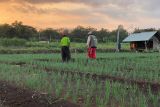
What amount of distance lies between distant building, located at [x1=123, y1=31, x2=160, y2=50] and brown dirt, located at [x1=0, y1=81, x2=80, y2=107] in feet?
136

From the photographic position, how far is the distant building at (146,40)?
163ft

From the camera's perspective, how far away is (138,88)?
8984mm

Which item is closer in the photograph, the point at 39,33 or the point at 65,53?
the point at 65,53

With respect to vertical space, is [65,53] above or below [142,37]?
below

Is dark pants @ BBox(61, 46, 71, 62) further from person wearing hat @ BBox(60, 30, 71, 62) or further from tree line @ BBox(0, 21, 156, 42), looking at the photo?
tree line @ BBox(0, 21, 156, 42)

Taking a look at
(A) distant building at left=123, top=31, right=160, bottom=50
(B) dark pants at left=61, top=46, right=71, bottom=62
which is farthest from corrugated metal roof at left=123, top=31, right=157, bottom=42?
(B) dark pants at left=61, top=46, right=71, bottom=62

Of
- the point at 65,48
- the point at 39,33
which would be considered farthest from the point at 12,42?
the point at 65,48

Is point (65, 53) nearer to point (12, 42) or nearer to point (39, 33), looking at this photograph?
point (12, 42)

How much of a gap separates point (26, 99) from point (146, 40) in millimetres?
42397

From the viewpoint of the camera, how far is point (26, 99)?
7.25 meters

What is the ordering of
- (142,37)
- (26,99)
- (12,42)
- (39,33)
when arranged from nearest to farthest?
(26,99) < (12,42) < (142,37) < (39,33)

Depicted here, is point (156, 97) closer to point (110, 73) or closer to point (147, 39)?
point (110, 73)

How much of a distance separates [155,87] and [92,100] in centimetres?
233

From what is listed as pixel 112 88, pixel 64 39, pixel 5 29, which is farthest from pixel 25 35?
pixel 112 88
